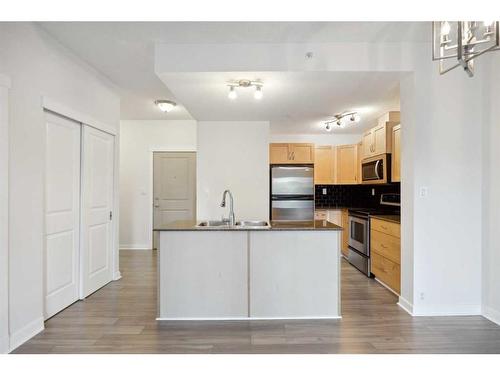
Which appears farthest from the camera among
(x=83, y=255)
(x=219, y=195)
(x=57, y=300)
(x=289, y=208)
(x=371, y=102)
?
(x=289, y=208)

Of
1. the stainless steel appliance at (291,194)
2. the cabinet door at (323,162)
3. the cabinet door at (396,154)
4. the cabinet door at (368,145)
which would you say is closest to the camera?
the cabinet door at (396,154)

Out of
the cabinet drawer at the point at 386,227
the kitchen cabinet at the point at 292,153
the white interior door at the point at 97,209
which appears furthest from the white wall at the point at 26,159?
the kitchen cabinet at the point at 292,153

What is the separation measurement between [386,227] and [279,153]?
9.10 feet

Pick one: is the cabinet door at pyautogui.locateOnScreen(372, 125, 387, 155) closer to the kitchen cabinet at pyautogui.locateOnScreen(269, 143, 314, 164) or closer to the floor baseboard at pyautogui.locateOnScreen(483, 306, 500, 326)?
the kitchen cabinet at pyautogui.locateOnScreen(269, 143, 314, 164)

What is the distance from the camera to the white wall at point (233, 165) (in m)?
5.14

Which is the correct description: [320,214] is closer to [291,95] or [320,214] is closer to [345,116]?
[345,116]

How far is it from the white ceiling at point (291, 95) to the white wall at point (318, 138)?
133cm

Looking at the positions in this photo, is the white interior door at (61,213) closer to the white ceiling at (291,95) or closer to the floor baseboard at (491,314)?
the white ceiling at (291,95)

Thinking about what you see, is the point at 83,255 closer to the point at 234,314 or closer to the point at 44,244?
the point at 44,244

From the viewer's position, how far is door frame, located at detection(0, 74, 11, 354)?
7.38 feet

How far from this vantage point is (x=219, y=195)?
5141mm

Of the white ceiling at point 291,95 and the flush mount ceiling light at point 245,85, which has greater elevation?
the white ceiling at point 291,95

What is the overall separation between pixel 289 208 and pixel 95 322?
376 cm
